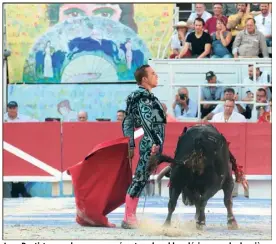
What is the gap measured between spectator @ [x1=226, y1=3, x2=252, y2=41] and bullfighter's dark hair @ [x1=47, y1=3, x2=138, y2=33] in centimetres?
151

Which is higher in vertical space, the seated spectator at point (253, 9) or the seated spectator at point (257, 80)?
the seated spectator at point (253, 9)

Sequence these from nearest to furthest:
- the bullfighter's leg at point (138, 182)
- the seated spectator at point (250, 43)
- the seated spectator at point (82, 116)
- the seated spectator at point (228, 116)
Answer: the bullfighter's leg at point (138, 182), the seated spectator at point (228, 116), the seated spectator at point (82, 116), the seated spectator at point (250, 43)

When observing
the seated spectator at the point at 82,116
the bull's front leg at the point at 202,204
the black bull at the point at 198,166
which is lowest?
the bull's front leg at the point at 202,204

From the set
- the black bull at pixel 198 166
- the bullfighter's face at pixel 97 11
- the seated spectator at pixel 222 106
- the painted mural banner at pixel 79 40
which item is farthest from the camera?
the bullfighter's face at pixel 97 11

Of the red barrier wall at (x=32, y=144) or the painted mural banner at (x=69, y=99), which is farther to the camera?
the painted mural banner at (x=69, y=99)

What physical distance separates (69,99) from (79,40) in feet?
3.59

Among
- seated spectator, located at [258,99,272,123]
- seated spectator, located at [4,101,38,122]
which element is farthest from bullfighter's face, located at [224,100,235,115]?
seated spectator, located at [4,101,38,122]

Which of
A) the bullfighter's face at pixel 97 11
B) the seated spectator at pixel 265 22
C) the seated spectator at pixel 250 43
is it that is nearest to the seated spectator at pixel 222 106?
the seated spectator at pixel 250 43

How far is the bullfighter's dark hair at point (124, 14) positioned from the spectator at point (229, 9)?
1.37 metres

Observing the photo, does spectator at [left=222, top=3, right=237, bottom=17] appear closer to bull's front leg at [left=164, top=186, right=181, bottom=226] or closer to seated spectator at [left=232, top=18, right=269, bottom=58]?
seated spectator at [left=232, top=18, right=269, bottom=58]

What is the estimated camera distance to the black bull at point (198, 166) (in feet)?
22.5

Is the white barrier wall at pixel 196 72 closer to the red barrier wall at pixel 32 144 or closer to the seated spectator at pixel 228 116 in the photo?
the seated spectator at pixel 228 116
